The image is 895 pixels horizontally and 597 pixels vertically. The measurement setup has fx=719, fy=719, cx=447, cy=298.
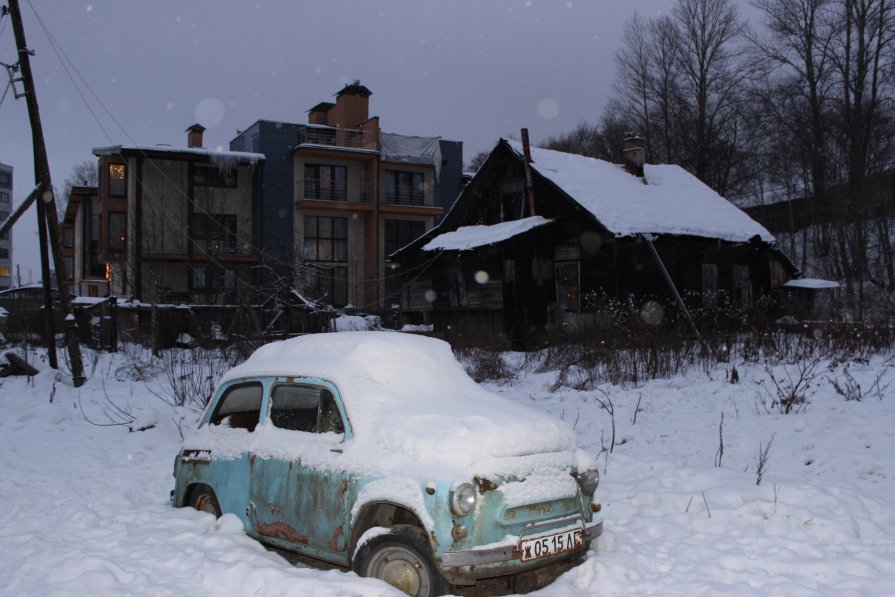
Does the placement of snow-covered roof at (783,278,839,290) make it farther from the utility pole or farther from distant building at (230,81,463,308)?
the utility pole

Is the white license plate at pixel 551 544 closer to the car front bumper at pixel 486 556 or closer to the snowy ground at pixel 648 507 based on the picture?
the car front bumper at pixel 486 556

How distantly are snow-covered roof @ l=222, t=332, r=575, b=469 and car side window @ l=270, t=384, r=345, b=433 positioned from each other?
0.40 ft

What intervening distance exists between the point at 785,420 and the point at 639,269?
15.0 meters

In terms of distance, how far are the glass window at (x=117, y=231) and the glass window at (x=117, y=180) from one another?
3.78 feet

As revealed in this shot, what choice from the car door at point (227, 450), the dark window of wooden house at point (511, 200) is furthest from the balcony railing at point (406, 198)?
the car door at point (227, 450)

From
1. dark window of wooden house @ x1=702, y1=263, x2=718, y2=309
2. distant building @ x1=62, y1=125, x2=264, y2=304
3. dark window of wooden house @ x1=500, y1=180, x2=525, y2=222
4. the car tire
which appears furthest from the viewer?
distant building @ x1=62, y1=125, x2=264, y2=304

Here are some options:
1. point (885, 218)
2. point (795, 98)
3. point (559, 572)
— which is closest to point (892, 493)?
point (559, 572)

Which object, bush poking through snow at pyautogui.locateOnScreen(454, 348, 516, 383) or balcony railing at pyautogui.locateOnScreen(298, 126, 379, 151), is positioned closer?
bush poking through snow at pyautogui.locateOnScreen(454, 348, 516, 383)

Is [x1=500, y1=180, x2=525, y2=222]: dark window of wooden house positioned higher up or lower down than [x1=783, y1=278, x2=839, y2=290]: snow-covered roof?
higher up

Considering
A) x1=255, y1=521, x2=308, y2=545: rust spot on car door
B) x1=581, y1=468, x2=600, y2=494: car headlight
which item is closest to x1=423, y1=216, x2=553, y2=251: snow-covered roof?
x1=581, y1=468, x2=600, y2=494: car headlight

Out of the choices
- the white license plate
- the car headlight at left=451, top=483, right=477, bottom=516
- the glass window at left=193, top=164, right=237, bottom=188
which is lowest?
the white license plate

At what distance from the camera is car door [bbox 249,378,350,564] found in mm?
5000

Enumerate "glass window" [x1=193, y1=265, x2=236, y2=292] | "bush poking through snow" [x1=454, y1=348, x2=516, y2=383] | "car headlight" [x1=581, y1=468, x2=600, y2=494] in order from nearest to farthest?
"car headlight" [x1=581, y1=468, x2=600, y2=494] → "bush poking through snow" [x1=454, y1=348, x2=516, y2=383] → "glass window" [x1=193, y1=265, x2=236, y2=292]

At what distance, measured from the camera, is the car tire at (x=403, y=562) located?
14.5 ft
